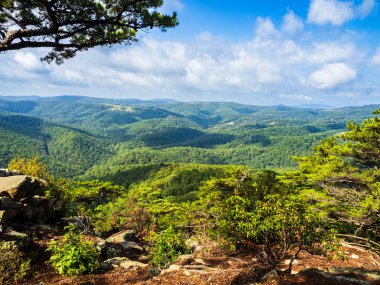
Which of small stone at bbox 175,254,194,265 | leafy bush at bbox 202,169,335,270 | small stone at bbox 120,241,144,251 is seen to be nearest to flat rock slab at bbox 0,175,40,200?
small stone at bbox 120,241,144,251

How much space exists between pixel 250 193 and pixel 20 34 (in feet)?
36.0

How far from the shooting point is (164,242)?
1341 centimetres

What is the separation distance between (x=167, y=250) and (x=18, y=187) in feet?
32.3

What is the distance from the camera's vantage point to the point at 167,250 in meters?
13.2

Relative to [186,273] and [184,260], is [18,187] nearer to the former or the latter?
[184,260]

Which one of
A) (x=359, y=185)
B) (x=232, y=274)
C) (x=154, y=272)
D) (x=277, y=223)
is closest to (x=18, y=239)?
(x=154, y=272)

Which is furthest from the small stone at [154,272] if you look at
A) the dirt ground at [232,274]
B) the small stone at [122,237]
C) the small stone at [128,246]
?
the small stone at [122,237]

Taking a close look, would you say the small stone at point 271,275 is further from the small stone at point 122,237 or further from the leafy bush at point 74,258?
the small stone at point 122,237

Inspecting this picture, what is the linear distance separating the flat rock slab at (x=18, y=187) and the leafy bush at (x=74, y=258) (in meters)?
6.93

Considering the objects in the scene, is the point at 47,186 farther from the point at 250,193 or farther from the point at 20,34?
the point at 250,193

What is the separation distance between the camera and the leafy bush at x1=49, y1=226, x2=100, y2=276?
1008cm

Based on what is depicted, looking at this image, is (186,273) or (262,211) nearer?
(262,211)

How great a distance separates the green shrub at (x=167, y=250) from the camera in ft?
40.3

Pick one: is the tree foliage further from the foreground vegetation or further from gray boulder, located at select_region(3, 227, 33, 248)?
gray boulder, located at select_region(3, 227, 33, 248)
